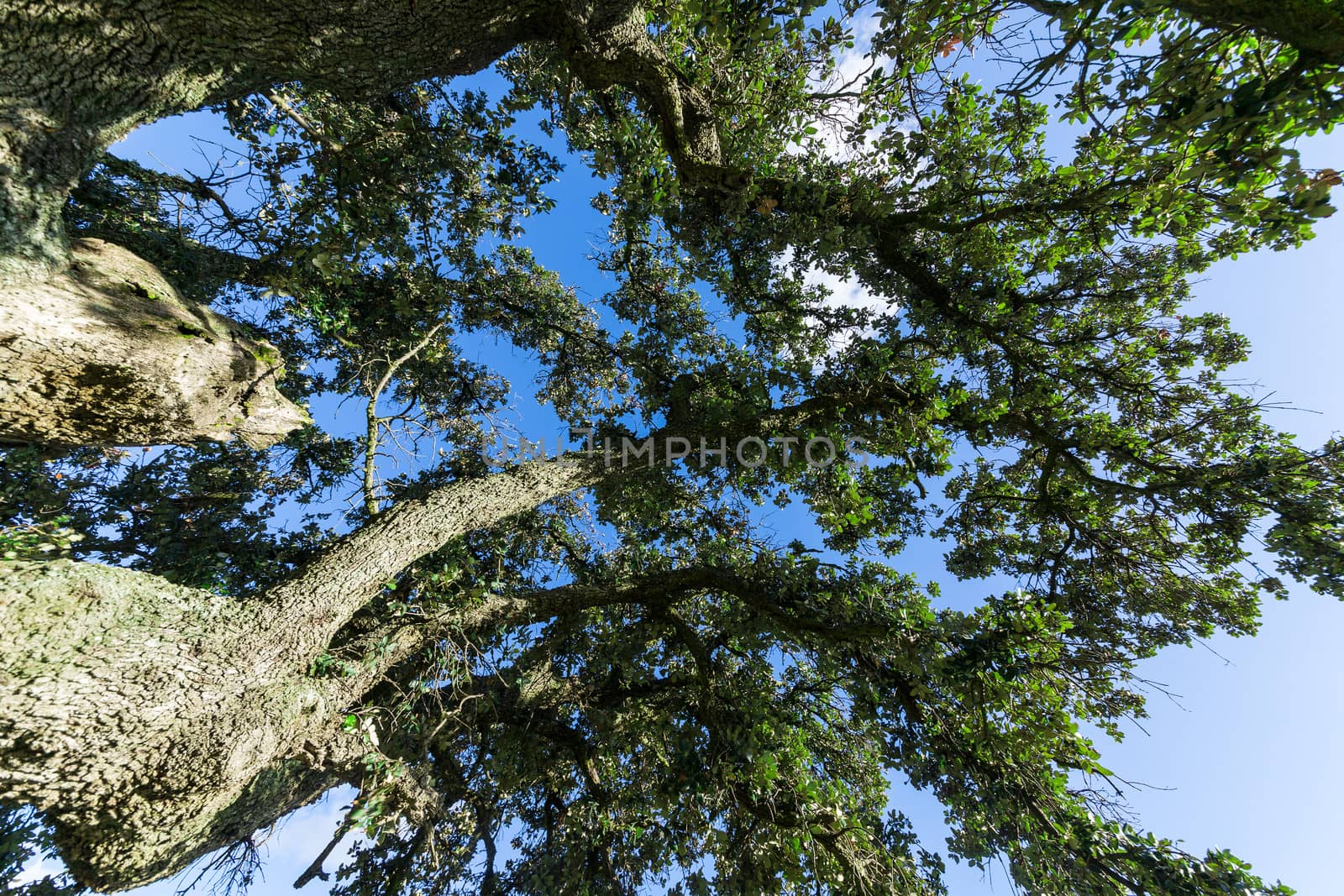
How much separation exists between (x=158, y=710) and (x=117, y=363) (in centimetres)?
→ 201

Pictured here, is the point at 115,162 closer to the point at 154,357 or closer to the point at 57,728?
the point at 154,357

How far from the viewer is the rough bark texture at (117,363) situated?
8.16 feet

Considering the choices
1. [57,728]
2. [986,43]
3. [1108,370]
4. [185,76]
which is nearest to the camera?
[57,728]

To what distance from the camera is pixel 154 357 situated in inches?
111

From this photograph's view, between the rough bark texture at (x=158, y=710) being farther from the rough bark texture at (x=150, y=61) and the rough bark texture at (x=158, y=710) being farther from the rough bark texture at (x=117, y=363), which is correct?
the rough bark texture at (x=150, y=61)

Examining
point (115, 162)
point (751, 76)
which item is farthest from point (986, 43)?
point (115, 162)

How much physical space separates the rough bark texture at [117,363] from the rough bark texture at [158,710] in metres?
1.03

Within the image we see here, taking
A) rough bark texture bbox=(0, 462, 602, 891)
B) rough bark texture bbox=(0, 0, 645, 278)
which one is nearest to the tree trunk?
rough bark texture bbox=(0, 0, 645, 278)

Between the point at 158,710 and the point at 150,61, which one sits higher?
the point at 150,61

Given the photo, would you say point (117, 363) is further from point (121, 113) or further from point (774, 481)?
point (774, 481)

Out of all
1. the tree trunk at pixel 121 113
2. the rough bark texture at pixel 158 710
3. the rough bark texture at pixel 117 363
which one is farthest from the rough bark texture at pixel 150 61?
the rough bark texture at pixel 158 710

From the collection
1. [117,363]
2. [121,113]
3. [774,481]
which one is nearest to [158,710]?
[117,363]

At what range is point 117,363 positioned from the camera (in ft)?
8.79

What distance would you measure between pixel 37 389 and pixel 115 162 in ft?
11.6
